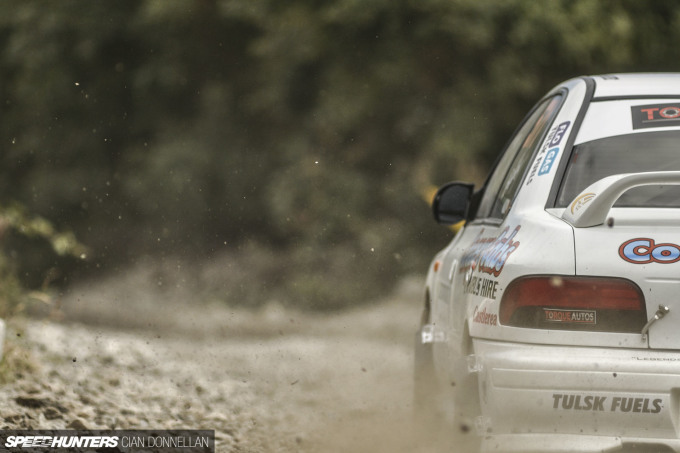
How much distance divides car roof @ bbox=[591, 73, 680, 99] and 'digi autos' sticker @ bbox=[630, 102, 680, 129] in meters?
0.11

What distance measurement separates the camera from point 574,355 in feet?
11.3

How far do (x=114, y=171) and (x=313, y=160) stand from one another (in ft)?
12.6

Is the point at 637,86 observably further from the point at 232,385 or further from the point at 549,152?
the point at 232,385

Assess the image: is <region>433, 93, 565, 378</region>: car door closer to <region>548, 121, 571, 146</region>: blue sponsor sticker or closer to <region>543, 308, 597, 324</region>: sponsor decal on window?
<region>548, 121, 571, 146</region>: blue sponsor sticker

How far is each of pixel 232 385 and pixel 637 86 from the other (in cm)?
429

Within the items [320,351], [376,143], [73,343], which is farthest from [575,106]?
[376,143]

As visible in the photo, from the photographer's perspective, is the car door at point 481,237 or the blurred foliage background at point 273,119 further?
the blurred foliage background at point 273,119

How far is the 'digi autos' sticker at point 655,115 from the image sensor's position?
13.4 feet

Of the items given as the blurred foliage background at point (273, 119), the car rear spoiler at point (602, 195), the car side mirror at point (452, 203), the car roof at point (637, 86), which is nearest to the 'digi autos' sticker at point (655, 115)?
the car roof at point (637, 86)

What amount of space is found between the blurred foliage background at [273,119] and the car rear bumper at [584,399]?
36.8 feet

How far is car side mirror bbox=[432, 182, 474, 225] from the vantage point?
537 cm

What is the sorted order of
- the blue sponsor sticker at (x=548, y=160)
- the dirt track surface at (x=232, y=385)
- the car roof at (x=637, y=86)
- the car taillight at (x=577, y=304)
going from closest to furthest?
the car taillight at (x=577, y=304), the blue sponsor sticker at (x=548, y=160), the car roof at (x=637, y=86), the dirt track surface at (x=232, y=385)

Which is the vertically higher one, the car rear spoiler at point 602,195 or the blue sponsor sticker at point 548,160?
the blue sponsor sticker at point 548,160

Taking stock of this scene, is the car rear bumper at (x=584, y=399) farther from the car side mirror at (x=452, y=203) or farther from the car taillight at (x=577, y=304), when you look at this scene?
the car side mirror at (x=452, y=203)
